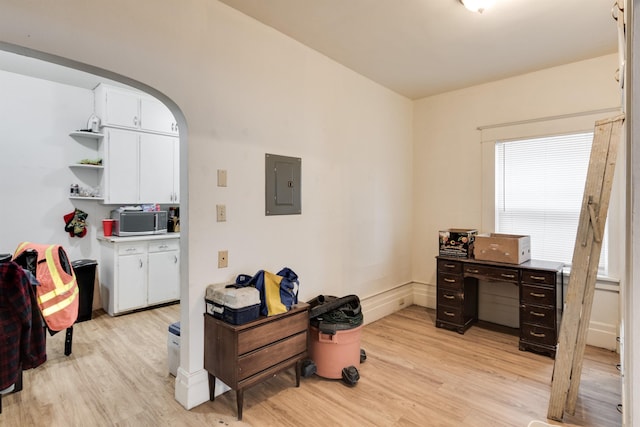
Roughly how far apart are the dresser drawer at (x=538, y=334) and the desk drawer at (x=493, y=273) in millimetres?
441

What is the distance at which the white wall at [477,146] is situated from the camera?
10.5ft

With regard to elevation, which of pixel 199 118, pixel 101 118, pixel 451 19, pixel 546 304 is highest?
pixel 451 19

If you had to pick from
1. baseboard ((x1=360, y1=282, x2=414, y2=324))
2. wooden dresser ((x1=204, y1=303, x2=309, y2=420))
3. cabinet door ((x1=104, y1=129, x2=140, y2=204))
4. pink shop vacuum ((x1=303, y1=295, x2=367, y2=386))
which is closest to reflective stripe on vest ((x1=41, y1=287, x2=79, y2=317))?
wooden dresser ((x1=204, y1=303, x2=309, y2=420))

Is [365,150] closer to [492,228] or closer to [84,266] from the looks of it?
[492,228]

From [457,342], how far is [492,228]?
1.44 m

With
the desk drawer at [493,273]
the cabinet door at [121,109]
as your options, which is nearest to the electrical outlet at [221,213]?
the desk drawer at [493,273]

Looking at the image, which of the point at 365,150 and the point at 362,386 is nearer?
the point at 362,386

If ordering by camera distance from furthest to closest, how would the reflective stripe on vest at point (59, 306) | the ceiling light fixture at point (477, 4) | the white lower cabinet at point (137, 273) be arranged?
1. the white lower cabinet at point (137, 273)
2. the reflective stripe on vest at point (59, 306)
3. the ceiling light fixture at point (477, 4)

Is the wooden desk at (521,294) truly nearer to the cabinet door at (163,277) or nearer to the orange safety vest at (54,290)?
the cabinet door at (163,277)

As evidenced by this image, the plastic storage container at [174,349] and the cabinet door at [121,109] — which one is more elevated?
the cabinet door at [121,109]

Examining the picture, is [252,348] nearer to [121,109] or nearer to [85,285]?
[85,285]

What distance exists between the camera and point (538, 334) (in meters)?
3.07

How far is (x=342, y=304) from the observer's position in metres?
2.83

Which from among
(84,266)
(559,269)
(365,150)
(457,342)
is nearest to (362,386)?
(457,342)
